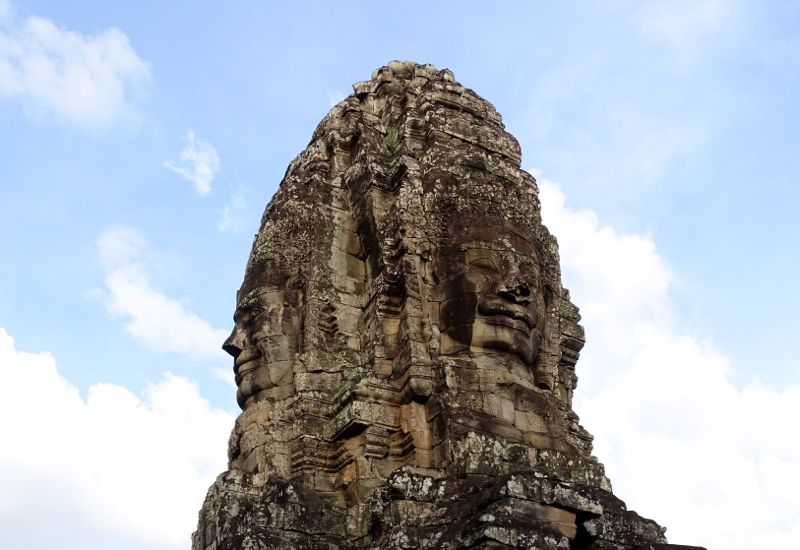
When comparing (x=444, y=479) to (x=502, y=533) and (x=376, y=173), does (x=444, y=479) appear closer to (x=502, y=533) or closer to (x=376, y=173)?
(x=502, y=533)

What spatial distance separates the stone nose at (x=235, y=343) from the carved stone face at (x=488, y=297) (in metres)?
2.83

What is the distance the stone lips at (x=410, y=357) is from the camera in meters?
8.80

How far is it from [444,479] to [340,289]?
3781mm

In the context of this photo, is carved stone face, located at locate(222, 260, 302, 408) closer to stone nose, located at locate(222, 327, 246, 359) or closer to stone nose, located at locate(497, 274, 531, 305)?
stone nose, located at locate(222, 327, 246, 359)

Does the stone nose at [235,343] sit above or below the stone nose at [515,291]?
below

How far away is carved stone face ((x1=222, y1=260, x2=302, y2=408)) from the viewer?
1145cm

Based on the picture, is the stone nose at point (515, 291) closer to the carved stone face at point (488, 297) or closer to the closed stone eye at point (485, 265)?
the carved stone face at point (488, 297)

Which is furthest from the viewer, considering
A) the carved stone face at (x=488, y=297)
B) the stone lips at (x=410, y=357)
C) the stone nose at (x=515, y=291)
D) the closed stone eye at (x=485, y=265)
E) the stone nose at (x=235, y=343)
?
the stone nose at (x=235, y=343)

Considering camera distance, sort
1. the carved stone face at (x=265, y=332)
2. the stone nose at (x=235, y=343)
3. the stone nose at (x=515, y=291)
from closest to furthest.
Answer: the stone nose at (x=515, y=291), the carved stone face at (x=265, y=332), the stone nose at (x=235, y=343)

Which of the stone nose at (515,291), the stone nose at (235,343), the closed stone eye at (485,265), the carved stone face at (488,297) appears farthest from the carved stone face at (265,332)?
the stone nose at (515,291)

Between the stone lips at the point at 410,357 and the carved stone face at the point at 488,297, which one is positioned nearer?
the stone lips at the point at 410,357

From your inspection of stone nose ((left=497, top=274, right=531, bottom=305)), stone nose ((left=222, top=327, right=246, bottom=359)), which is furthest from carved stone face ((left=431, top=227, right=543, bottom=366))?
stone nose ((left=222, top=327, right=246, bottom=359))

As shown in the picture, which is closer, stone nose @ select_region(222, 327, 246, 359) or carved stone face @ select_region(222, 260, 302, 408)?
carved stone face @ select_region(222, 260, 302, 408)

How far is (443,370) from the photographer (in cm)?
1008
